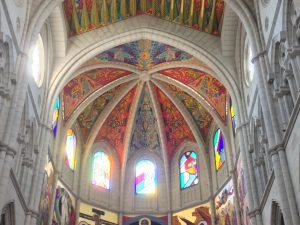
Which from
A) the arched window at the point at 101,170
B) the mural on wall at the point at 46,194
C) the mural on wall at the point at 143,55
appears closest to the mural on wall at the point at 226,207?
the arched window at the point at 101,170

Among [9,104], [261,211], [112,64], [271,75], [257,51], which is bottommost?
[261,211]

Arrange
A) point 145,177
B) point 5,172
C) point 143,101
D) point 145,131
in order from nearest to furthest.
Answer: point 5,172 < point 145,177 < point 143,101 < point 145,131

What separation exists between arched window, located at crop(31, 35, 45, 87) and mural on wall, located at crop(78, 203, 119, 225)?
7476mm

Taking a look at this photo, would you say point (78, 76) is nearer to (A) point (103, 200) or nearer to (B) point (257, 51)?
(A) point (103, 200)

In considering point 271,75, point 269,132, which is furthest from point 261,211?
point 271,75

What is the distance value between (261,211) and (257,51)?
5538mm

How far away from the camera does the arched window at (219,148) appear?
24477mm

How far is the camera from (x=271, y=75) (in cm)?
1528

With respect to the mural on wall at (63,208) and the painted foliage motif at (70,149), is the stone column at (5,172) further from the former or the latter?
the painted foliage motif at (70,149)

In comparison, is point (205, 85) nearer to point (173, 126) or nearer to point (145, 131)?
point (173, 126)

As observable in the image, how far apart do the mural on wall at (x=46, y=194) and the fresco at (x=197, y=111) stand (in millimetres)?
8302

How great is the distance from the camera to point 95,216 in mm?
24422

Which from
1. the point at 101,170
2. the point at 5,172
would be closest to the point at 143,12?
the point at 101,170

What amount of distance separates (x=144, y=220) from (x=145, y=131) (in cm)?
516
